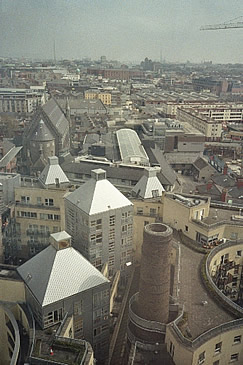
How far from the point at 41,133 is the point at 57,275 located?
3405 centimetres

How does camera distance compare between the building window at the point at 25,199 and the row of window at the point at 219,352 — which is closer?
the row of window at the point at 219,352

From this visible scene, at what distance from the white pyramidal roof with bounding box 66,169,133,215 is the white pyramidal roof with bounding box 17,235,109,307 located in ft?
15.0

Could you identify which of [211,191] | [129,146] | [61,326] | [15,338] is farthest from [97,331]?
[129,146]

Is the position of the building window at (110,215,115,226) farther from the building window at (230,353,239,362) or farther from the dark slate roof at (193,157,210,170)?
the dark slate roof at (193,157,210,170)

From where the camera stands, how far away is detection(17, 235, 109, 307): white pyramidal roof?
63.2ft

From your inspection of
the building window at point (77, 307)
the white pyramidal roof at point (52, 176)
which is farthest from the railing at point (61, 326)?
the white pyramidal roof at point (52, 176)

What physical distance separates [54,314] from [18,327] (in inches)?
99.3

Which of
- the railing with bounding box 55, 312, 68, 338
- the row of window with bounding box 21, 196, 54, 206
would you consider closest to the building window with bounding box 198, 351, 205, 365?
the railing with bounding box 55, 312, 68, 338

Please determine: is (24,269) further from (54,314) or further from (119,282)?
(119,282)

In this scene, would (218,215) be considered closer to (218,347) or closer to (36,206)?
(218,347)

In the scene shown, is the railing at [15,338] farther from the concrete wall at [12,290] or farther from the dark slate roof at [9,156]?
the dark slate roof at [9,156]

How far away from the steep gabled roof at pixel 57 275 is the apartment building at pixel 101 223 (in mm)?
4134

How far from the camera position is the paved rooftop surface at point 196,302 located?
63.9 ft

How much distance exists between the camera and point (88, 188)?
88.7ft
